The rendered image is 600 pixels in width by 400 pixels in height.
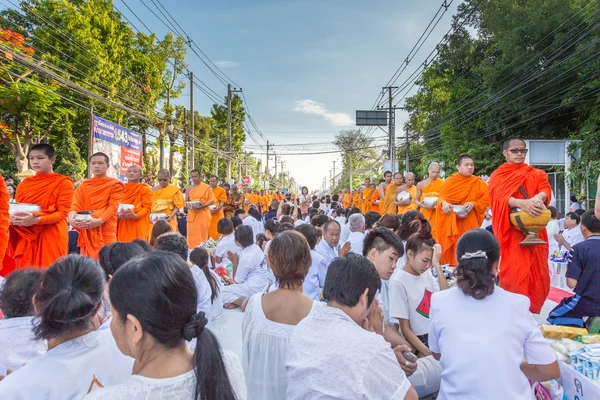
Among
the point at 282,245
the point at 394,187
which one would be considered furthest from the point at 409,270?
the point at 394,187

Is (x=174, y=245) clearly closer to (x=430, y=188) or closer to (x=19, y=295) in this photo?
(x=19, y=295)

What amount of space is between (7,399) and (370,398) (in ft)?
4.18

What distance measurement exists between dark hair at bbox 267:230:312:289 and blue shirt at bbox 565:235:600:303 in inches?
108

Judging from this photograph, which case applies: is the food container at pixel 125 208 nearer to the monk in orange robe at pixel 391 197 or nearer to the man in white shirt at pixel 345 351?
the man in white shirt at pixel 345 351

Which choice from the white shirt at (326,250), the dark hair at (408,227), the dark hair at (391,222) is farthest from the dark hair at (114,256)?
the dark hair at (391,222)

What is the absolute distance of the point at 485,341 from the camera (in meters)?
2.11

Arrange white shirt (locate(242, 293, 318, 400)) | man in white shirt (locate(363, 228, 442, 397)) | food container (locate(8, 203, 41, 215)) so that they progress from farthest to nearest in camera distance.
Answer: food container (locate(8, 203, 41, 215)), man in white shirt (locate(363, 228, 442, 397)), white shirt (locate(242, 293, 318, 400))

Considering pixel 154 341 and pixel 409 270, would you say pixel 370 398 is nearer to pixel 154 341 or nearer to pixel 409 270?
pixel 154 341

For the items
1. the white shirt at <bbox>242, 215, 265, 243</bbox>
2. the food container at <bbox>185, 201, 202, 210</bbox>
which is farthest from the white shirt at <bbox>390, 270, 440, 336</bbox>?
the food container at <bbox>185, 201, 202, 210</bbox>

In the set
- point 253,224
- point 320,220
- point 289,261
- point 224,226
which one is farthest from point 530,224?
point 253,224

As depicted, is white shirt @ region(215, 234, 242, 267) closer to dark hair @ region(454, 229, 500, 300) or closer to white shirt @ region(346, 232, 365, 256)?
white shirt @ region(346, 232, 365, 256)

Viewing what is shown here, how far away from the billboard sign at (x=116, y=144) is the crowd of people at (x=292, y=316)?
38.0ft

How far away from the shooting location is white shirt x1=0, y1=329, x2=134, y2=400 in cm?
157

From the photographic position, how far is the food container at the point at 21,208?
434 centimetres
